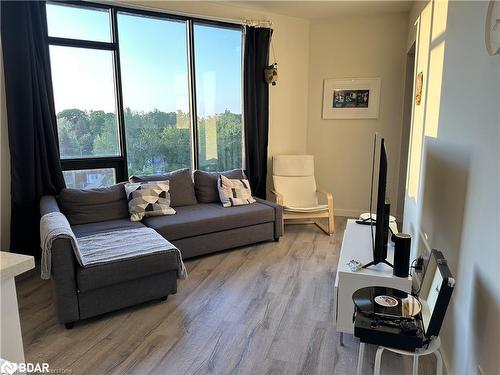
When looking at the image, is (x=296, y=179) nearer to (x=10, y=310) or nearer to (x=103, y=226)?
(x=103, y=226)

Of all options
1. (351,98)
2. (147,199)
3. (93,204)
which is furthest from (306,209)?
(93,204)

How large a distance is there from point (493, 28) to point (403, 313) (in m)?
1.21

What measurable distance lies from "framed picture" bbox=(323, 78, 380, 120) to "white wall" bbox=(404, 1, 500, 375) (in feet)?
6.53

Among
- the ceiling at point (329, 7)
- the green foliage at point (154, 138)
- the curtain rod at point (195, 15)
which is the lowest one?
the green foliage at point (154, 138)

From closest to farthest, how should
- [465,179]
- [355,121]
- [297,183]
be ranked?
[465,179] → [297,183] → [355,121]

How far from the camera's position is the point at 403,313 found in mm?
1514

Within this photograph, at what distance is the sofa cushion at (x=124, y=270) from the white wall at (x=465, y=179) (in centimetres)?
178

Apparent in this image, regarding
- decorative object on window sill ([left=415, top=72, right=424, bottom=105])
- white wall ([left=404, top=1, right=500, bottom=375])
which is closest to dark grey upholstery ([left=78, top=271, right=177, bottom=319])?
white wall ([left=404, top=1, right=500, bottom=375])

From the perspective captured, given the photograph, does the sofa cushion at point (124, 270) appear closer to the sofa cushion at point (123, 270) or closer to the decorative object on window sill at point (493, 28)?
the sofa cushion at point (123, 270)

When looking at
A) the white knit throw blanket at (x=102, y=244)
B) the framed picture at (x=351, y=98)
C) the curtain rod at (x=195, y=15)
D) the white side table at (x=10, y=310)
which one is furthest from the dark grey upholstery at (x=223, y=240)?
the curtain rod at (x=195, y=15)

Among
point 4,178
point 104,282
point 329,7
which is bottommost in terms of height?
point 104,282

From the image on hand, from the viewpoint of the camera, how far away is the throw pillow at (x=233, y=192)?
388 cm

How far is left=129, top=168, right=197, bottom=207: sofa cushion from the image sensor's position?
3.77 m

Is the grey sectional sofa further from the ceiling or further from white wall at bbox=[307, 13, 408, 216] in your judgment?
the ceiling
